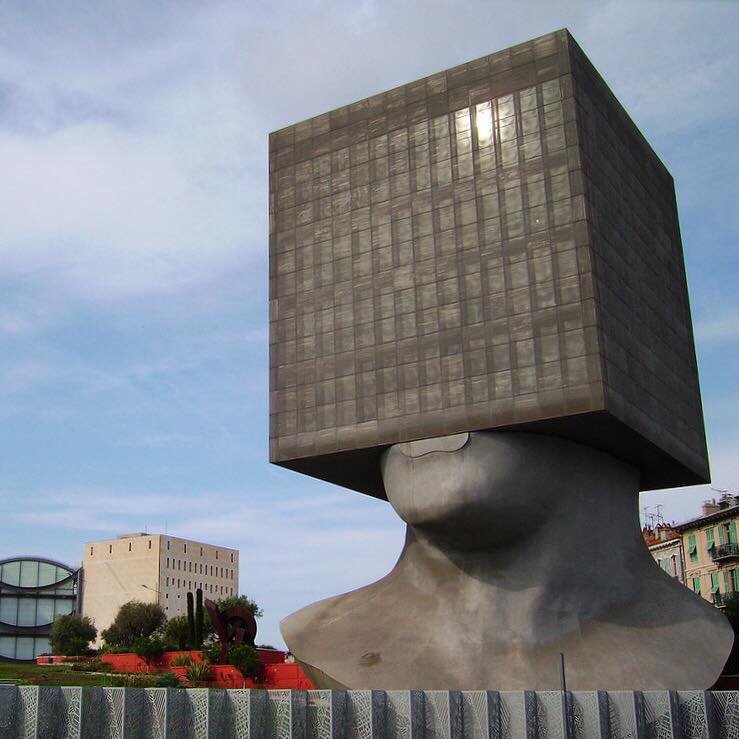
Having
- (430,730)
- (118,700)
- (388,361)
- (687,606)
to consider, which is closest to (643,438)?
(687,606)

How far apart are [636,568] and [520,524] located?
637 centimetres

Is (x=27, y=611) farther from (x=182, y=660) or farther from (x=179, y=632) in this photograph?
(x=182, y=660)

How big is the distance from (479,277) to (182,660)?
26895mm

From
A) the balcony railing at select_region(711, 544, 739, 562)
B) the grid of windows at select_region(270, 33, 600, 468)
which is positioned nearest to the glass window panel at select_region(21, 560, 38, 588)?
the balcony railing at select_region(711, 544, 739, 562)

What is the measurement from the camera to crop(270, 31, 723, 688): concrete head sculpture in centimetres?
4238

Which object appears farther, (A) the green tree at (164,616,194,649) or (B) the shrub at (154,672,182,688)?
(A) the green tree at (164,616,194,649)

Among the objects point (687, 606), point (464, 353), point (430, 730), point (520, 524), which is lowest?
point (430, 730)

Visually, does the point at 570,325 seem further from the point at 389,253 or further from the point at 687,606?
the point at 687,606

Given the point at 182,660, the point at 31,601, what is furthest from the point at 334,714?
the point at 31,601

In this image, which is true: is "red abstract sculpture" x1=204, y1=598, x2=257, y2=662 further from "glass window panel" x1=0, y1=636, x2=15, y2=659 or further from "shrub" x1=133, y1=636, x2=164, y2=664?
"glass window panel" x1=0, y1=636, x2=15, y2=659

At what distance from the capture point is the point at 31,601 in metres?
142

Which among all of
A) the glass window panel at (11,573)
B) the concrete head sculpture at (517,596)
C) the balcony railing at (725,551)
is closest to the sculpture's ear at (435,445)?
the concrete head sculpture at (517,596)

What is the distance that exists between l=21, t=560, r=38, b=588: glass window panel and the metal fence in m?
122

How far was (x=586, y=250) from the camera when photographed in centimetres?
4225
